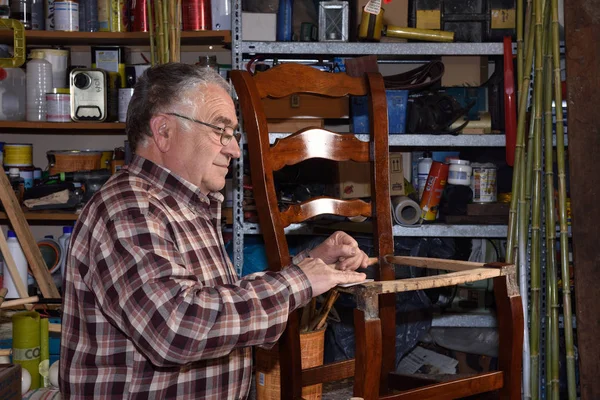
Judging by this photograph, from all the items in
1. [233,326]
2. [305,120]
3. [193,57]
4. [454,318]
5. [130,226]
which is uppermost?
[193,57]

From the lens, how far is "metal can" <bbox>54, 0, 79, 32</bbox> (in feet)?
11.1

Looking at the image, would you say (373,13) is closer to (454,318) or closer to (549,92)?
(549,92)

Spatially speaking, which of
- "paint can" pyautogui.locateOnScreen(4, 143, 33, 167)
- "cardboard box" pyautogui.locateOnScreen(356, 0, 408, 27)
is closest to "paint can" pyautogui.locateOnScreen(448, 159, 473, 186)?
"cardboard box" pyautogui.locateOnScreen(356, 0, 408, 27)

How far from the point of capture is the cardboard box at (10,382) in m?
1.37

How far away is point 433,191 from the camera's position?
10.1 feet

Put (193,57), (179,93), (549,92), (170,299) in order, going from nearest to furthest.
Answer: (170,299)
(179,93)
(549,92)
(193,57)

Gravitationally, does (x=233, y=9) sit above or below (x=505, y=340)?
above

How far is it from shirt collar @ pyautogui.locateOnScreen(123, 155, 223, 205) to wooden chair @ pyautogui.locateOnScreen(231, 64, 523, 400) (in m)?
0.34

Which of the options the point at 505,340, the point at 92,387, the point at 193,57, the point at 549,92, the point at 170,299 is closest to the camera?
the point at 170,299

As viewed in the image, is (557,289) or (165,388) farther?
(557,289)

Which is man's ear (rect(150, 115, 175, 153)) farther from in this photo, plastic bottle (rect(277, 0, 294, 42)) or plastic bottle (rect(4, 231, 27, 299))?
plastic bottle (rect(4, 231, 27, 299))

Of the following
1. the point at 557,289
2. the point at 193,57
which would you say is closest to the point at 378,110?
the point at 557,289

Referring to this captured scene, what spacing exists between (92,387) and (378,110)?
107 centimetres

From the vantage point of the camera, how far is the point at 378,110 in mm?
2082
